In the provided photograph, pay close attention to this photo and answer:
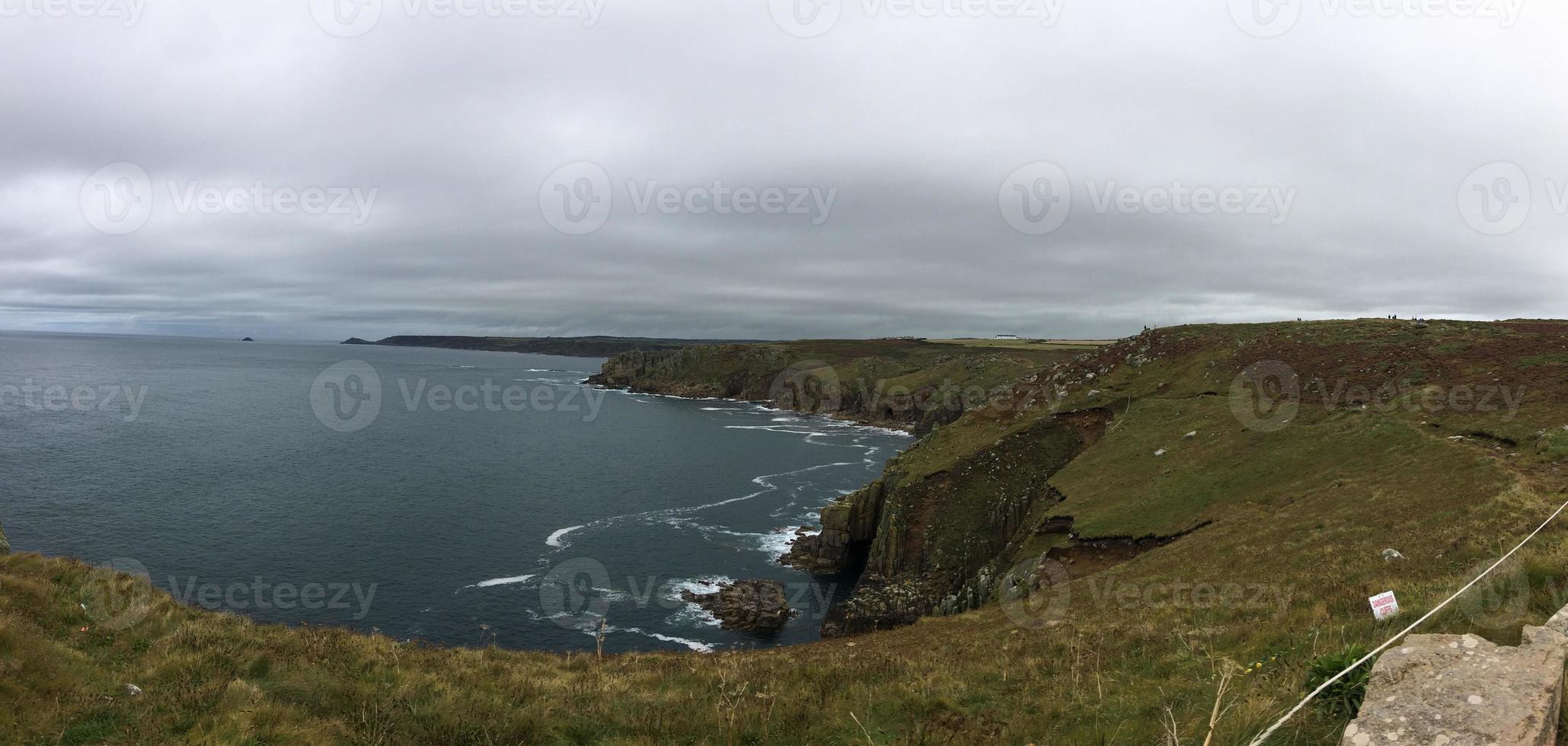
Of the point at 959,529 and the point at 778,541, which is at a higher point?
the point at 959,529

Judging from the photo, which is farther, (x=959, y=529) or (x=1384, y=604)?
(x=959, y=529)

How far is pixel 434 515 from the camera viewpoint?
67.4 meters

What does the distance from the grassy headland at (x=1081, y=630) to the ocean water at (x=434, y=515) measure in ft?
17.3

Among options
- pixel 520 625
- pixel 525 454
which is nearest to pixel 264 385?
pixel 525 454

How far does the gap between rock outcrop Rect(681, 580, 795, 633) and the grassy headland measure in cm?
540

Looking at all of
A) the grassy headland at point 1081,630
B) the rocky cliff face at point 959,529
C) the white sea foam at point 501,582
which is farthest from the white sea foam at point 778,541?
the white sea foam at point 501,582

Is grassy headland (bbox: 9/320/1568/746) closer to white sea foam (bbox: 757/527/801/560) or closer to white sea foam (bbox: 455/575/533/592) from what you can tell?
white sea foam (bbox: 757/527/801/560)

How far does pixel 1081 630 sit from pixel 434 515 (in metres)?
65.5

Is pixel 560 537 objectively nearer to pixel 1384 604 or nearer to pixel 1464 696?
pixel 1384 604

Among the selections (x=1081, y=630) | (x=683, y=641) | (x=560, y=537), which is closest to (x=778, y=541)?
(x=560, y=537)

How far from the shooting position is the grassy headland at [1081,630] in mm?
10766

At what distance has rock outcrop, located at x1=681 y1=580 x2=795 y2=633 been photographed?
45844 millimetres

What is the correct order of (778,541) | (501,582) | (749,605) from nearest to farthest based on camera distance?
1. (749,605)
2. (501,582)
3. (778,541)


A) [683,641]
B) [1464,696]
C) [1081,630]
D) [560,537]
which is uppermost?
[1464,696]
